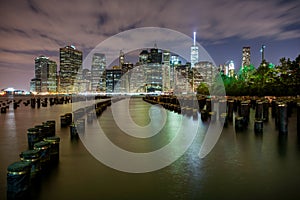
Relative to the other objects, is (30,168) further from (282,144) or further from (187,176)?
(282,144)

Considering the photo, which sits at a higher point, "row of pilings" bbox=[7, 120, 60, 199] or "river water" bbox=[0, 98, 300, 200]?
"row of pilings" bbox=[7, 120, 60, 199]

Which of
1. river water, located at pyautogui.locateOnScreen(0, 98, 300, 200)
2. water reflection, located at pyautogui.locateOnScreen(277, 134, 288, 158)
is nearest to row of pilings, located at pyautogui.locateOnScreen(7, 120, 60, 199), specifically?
river water, located at pyautogui.locateOnScreen(0, 98, 300, 200)

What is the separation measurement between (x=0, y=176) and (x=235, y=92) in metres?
51.1

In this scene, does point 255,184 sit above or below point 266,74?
below

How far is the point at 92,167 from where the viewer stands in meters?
6.73

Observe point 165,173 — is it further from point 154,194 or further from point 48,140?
point 48,140

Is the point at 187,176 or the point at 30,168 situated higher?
the point at 30,168

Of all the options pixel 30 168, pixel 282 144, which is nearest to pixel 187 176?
pixel 30 168

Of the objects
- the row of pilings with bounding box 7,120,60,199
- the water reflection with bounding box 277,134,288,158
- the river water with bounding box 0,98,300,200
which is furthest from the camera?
the water reflection with bounding box 277,134,288,158

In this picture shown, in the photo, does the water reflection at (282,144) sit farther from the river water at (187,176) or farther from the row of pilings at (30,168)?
the row of pilings at (30,168)

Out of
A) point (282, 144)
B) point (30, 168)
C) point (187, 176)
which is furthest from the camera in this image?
point (282, 144)

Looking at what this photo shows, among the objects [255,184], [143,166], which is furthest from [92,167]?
[255,184]

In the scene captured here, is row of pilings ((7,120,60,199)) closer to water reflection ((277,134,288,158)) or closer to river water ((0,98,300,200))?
river water ((0,98,300,200))

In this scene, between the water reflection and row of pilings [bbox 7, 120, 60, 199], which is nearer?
row of pilings [bbox 7, 120, 60, 199]
